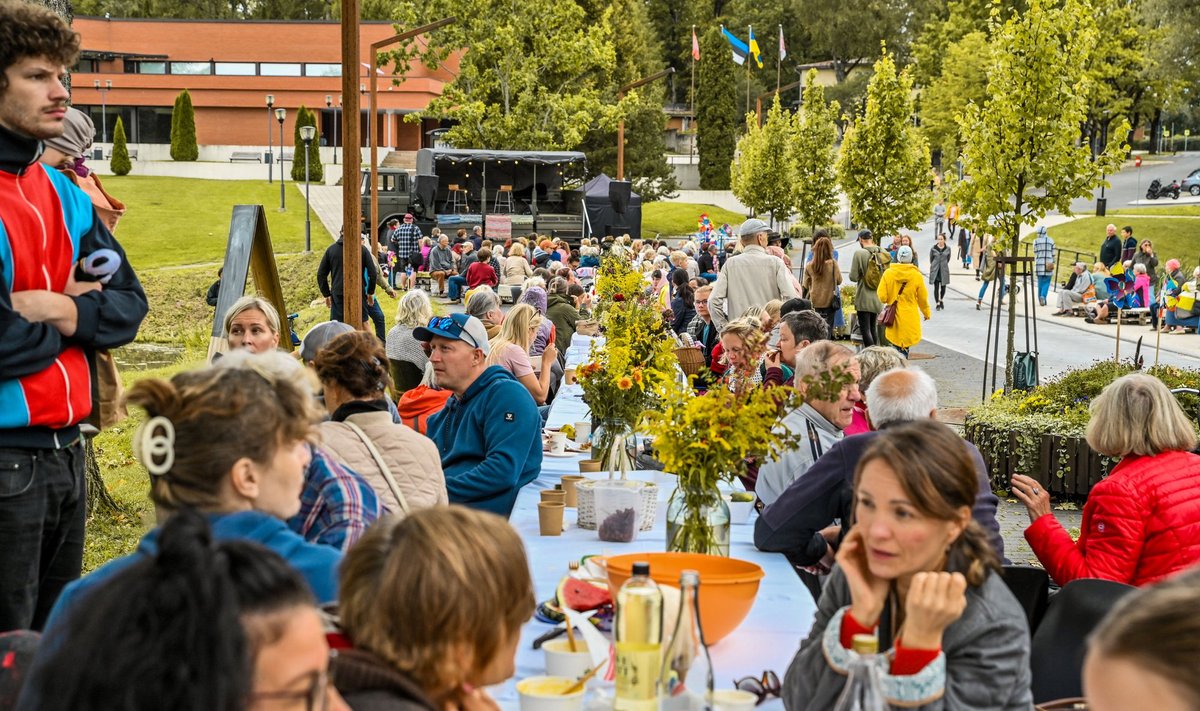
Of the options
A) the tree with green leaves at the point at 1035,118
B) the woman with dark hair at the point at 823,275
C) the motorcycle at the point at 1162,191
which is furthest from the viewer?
the motorcycle at the point at 1162,191

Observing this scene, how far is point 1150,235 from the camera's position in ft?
131

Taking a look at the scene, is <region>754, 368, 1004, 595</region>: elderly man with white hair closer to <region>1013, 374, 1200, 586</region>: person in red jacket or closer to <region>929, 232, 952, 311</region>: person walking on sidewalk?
<region>1013, 374, 1200, 586</region>: person in red jacket

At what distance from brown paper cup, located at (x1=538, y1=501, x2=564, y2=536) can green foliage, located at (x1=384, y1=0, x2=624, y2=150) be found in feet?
122

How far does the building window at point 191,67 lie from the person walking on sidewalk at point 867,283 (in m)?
55.1

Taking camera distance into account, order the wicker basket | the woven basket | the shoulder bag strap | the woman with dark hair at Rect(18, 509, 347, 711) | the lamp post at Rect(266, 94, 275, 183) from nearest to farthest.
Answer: the woman with dark hair at Rect(18, 509, 347, 711) < the shoulder bag strap < the woven basket < the wicker basket < the lamp post at Rect(266, 94, 275, 183)

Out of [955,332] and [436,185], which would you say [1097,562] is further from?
[436,185]

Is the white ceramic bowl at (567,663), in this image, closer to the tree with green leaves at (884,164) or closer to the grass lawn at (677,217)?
the tree with green leaves at (884,164)

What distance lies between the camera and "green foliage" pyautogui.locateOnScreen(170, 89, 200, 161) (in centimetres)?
6328

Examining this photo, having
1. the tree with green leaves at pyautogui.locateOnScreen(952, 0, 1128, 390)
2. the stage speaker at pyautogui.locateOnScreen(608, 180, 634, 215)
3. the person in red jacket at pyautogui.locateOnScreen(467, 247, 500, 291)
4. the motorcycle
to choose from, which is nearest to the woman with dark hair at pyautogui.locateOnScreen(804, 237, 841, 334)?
the tree with green leaves at pyautogui.locateOnScreen(952, 0, 1128, 390)

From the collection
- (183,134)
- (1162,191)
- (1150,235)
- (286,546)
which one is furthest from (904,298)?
(183,134)

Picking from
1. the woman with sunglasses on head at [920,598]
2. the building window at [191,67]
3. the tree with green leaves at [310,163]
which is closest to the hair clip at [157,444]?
the woman with sunglasses on head at [920,598]

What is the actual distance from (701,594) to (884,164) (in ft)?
58.9

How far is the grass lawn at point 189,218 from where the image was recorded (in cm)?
4081

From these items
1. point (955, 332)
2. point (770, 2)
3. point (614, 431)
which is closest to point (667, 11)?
point (770, 2)
